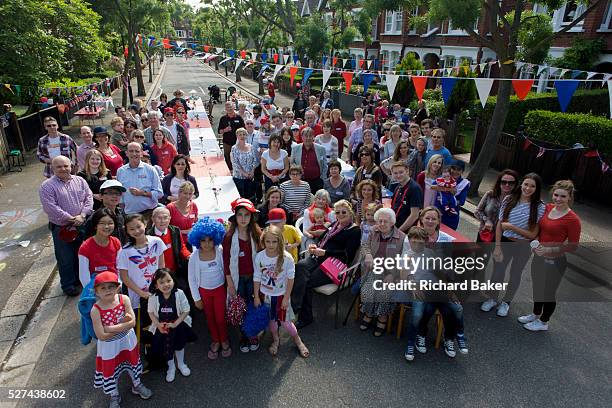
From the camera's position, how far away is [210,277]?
402 cm

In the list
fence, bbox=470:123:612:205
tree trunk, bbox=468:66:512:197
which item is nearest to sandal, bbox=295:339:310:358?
tree trunk, bbox=468:66:512:197

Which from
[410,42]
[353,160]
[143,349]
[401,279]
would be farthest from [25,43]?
[410,42]

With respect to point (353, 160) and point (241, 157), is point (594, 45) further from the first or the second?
point (241, 157)

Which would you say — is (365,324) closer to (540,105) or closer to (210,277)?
(210,277)

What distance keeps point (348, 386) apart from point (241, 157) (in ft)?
15.4

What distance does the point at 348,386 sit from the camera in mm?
3939

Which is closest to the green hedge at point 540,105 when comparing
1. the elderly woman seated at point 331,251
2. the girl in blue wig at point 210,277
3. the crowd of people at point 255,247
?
the crowd of people at point 255,247

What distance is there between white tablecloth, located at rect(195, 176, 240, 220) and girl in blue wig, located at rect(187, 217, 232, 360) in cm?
175

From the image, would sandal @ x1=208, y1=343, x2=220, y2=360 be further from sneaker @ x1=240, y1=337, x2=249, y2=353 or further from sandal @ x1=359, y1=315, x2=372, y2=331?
sandal @ x1=359, y1=315, x2=372, y2=331

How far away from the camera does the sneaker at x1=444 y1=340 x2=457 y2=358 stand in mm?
4273

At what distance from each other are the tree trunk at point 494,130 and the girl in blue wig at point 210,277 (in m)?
7.46

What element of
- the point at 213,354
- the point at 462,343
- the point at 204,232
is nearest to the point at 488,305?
the point at 462,343

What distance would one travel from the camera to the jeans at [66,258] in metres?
5.17

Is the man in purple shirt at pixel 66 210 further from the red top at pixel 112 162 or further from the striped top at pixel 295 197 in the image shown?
the striped top at pixel 295 197
